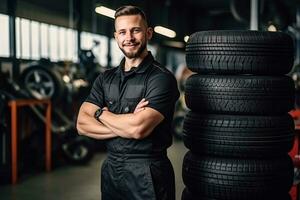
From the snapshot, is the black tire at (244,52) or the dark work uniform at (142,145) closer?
the dark work uniform at (142,145)

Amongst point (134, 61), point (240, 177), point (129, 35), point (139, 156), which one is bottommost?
point (240, 177)

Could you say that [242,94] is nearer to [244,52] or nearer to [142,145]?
[244,52]

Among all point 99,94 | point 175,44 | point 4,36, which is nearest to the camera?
point 99,94

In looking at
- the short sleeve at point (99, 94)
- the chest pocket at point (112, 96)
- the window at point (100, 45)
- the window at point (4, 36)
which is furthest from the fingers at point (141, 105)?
the window at point (100, 45)

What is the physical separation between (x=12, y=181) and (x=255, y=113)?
3301 millimetres

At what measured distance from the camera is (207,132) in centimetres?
253

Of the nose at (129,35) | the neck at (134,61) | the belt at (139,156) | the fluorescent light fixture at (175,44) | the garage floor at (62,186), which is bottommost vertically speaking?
the garage floor at (62,186)

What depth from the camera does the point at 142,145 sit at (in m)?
2.07

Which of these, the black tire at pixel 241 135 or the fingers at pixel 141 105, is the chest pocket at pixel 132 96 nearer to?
the fingers at pixel 141 105

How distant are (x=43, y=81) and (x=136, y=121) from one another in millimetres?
4472

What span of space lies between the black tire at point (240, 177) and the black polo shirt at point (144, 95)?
0.52 m

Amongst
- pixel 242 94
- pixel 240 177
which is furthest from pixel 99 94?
pixel 240 177

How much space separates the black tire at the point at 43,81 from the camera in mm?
6059

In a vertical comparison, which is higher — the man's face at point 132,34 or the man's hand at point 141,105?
the man's face at point 132,34
